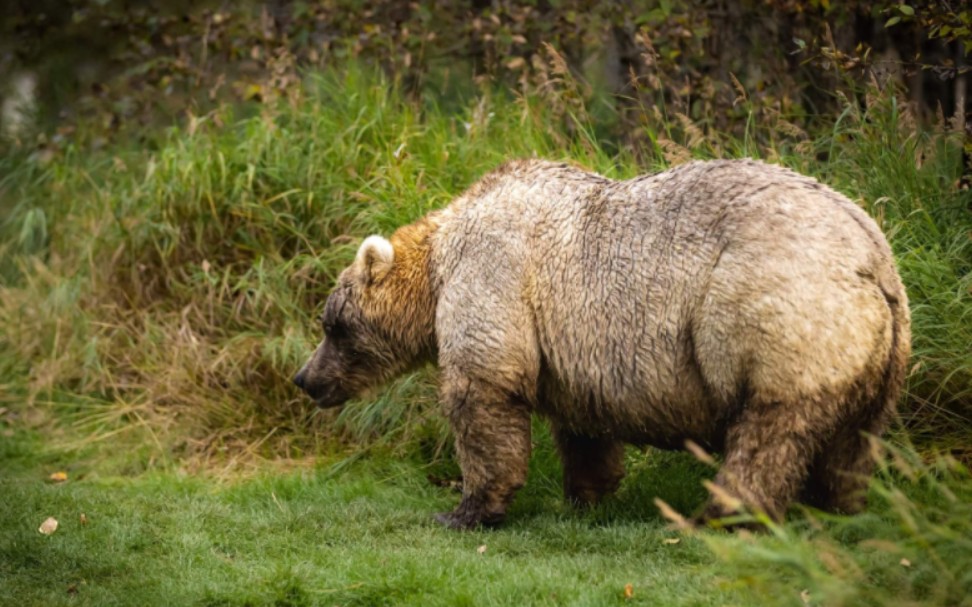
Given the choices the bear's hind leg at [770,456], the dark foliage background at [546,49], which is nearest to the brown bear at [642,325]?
the bear's hind leg at [770,456]

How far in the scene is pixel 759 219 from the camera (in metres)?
5.91

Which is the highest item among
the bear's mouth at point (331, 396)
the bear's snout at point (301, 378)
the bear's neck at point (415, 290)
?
the bear's neck at point (415, 290)

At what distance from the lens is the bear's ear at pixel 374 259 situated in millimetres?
7293

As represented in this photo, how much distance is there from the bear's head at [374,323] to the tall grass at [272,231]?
952 mm

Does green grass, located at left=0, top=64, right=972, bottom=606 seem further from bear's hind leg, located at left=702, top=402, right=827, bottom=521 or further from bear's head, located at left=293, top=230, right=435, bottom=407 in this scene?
bear's head, located at left=293, top=230, right=435, bottom=407

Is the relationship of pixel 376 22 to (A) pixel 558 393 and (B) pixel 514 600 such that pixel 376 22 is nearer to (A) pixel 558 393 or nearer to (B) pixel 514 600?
(A) pixel 558 393

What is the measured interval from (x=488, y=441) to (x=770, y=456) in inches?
64.5

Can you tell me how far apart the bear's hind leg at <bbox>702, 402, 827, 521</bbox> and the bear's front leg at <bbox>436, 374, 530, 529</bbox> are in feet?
4.24

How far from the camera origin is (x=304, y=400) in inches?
357

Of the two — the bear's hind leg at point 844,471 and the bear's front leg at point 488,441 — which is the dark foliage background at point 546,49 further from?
the bear's hind leg at point 844,471

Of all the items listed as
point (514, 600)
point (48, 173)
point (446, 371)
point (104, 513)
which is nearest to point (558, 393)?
point (446, 371)

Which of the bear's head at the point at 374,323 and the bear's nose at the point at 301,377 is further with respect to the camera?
the bear's nose at the point at 301,377

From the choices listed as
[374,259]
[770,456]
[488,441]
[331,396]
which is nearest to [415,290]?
[374,259]

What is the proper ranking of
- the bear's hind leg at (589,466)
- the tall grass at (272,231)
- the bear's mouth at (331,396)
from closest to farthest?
the bear's hind leg at (589,466) < the bear's mouth at (331,396) < the tall grass at (272,231)
